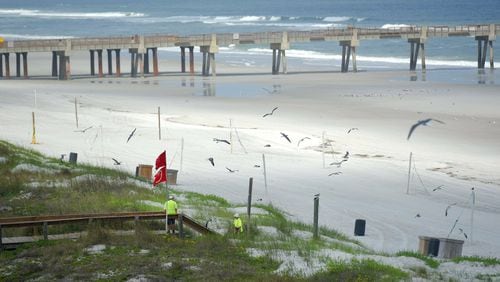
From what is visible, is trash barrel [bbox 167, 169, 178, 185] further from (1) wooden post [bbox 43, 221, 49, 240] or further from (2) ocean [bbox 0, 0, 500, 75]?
Result: (2) ocean [bbox 0, 0, 500, 75]

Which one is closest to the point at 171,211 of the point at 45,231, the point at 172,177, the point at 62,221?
the point at 62,221

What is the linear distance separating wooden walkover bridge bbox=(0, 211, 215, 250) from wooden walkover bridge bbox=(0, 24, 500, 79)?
35721mm

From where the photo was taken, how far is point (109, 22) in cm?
12406

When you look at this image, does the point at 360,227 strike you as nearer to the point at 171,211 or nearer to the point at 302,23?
the point at 171,211

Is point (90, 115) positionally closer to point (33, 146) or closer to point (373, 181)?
point (33, 146)

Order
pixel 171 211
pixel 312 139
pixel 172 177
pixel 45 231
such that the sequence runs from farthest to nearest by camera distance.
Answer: pixel 312 139 → pixel 172 177 → pixel 171 211 → pixel 45 231

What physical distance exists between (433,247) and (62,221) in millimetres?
6745

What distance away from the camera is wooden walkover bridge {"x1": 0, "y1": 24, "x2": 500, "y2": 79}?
173 ft

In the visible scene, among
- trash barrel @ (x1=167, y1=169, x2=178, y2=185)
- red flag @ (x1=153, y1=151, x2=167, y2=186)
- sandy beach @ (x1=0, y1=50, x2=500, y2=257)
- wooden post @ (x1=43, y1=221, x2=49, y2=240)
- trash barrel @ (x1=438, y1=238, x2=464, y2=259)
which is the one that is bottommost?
sandy beach @ (x1=0, y1=50, x2=500, y2=257)

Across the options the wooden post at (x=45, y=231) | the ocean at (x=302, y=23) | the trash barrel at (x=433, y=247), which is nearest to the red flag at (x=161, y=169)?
the wooden post at (x=45, y=231)

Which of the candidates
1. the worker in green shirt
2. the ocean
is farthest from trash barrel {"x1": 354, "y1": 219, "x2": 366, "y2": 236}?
the ocean

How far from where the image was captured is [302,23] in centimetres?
11694

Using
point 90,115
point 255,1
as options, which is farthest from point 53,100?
point 255,1

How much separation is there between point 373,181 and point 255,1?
16076 cm
